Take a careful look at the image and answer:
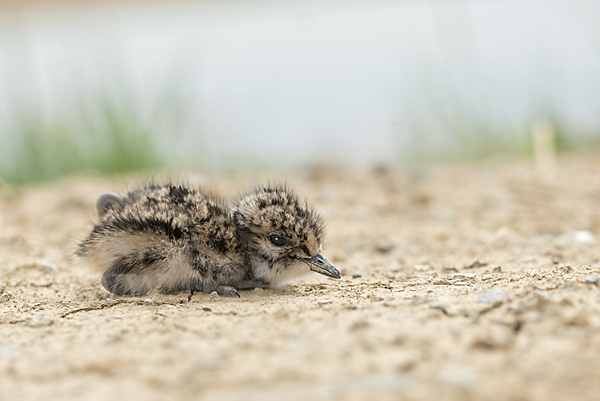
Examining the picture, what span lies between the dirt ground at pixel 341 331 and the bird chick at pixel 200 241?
12 centimetres

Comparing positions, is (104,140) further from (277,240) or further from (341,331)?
(341,331)

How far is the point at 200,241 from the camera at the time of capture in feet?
9.49

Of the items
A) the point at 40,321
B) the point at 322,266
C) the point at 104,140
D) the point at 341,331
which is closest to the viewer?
the point at 341,331

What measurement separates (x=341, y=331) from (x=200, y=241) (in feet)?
3.70

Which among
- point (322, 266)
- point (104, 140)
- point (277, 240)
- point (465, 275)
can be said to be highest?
point (104, 140)

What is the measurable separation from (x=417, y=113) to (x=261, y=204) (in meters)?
5.64

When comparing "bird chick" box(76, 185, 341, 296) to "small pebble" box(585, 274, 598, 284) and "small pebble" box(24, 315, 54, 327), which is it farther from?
"small pebble" box(585, 274, 598, 284)

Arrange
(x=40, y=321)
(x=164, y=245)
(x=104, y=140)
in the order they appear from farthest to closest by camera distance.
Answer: (x=104, y=140), (x=164, y=245), (x=40, y=321)

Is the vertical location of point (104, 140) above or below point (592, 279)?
above

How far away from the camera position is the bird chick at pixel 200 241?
2.82 metres

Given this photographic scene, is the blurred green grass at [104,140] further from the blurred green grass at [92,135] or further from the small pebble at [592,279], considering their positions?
the small pebble at [592,279]

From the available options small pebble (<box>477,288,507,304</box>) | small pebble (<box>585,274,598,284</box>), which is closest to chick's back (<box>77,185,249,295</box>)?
small pebble (<box>477,288,507,304</box>)

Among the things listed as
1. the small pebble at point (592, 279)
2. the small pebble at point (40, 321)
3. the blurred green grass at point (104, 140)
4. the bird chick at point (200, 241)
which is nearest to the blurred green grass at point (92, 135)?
the blurred green grass at point (104, 140)

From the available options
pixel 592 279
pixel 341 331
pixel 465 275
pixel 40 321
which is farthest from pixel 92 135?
pixel 592 279
